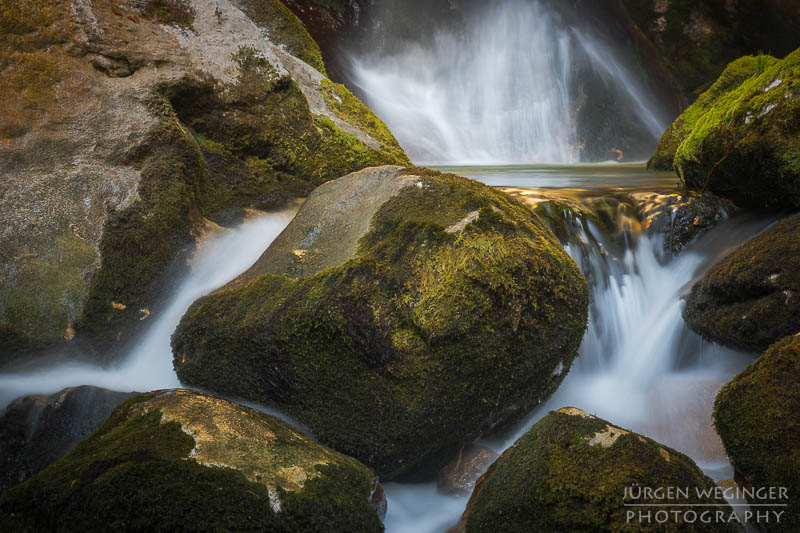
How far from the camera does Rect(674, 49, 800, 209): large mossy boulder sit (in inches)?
165

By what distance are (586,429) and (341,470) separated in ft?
3.71

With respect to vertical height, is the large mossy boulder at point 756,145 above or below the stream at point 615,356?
above

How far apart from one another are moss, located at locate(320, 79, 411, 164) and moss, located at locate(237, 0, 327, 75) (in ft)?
2.44

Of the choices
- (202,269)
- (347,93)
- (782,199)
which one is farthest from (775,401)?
(347,93)

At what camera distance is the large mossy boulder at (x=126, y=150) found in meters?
3.26

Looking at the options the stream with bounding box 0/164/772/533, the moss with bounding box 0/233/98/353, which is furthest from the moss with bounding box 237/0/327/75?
the moss with bounding box 0/233/98/353

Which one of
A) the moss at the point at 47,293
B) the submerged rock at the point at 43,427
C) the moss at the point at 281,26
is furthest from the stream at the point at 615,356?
the moss at the point at 281,26

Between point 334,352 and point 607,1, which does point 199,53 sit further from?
point 607,1

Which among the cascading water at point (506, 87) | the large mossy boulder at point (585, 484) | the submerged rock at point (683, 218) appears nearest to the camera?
the large mossy boulder at point (585, 484)

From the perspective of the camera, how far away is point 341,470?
2436 mm

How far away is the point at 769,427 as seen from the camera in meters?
2.42

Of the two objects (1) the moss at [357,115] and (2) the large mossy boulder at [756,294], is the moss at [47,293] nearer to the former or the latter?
(1) the moss at [357,115]

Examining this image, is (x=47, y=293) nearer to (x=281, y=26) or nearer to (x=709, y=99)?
(x=281, y=26)

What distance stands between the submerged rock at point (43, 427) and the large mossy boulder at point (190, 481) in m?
0.74
